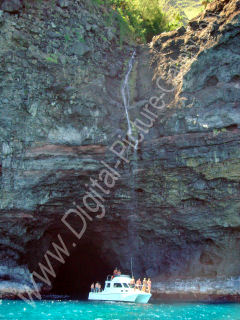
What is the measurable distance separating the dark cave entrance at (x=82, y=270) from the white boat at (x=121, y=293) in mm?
5734

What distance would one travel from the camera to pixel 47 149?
24.8 metres

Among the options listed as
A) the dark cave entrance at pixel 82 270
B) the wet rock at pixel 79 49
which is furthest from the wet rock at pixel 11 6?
the dark cave entrance at pixel 82 270

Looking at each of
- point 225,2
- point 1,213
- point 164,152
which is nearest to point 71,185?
point 1,213

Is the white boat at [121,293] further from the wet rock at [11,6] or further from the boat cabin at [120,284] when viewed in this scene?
the wet rock at [11,6]

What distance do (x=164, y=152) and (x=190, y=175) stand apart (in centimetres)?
220

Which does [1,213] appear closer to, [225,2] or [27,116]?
[27,116]

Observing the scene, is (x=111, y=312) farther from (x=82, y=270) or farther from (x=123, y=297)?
(x=82, y=270)

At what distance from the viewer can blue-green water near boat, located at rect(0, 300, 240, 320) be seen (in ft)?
57.9

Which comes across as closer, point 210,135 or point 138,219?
point 210,135

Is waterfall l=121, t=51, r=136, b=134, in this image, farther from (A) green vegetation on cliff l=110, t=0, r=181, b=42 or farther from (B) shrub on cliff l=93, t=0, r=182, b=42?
(A) green vegetation on cliff l=110, t=0, r=181, b=42

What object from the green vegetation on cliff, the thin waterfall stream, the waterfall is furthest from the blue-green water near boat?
the green vegetation on cliff

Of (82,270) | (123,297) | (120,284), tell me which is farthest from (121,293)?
(82,270)

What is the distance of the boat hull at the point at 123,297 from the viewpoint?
24.5m

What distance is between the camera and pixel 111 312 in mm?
19750
